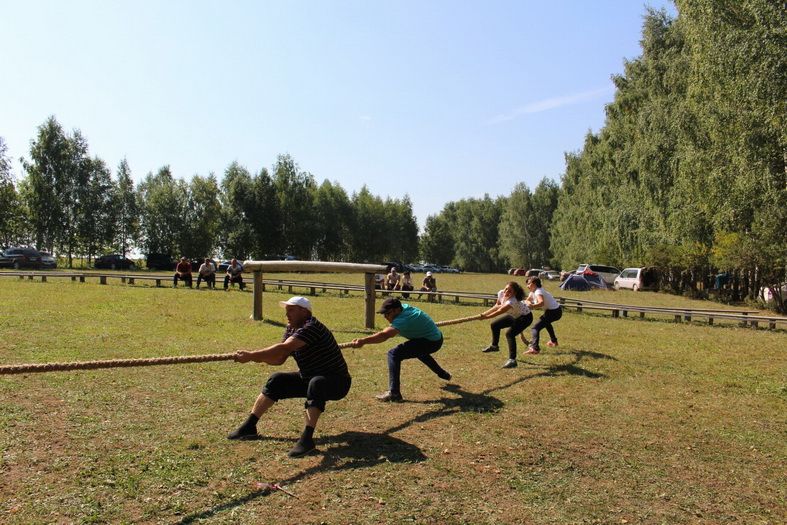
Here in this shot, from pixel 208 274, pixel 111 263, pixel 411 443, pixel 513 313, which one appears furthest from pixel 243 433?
pixel 111 263

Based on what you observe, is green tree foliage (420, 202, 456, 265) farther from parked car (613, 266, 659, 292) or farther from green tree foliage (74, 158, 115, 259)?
parked car (613, 266, 659, 292)

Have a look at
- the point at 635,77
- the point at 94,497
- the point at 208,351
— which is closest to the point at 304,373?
the point at 94,497

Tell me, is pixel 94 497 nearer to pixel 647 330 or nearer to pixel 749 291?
pixel 647 330

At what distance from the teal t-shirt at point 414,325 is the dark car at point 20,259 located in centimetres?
4258

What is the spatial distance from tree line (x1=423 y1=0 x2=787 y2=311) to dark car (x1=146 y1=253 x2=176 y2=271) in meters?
35.6

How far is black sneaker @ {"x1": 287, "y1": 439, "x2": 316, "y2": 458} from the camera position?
576 cm

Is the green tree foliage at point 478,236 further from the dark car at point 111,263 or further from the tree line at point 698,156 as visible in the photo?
the dark car at point 111,263

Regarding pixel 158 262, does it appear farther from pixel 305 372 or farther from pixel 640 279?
pixel 305 372

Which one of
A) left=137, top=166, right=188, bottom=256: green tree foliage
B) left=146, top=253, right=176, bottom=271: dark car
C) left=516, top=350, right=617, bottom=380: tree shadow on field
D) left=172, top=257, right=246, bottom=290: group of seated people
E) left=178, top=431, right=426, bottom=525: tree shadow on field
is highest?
left=137, top=166, right=188, bottom=256: green tree foliage

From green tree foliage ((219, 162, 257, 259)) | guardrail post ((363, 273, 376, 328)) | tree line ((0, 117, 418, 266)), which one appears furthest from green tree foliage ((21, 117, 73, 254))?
guardrail post ((363, 273, 376, 328))

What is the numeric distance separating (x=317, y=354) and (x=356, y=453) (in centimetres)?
102

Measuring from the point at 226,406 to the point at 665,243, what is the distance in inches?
1209

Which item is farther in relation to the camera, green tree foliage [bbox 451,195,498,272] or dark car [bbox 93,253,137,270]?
green tree foliage [bbox 451,195,498,272]

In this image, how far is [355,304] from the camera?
21.8 metres
